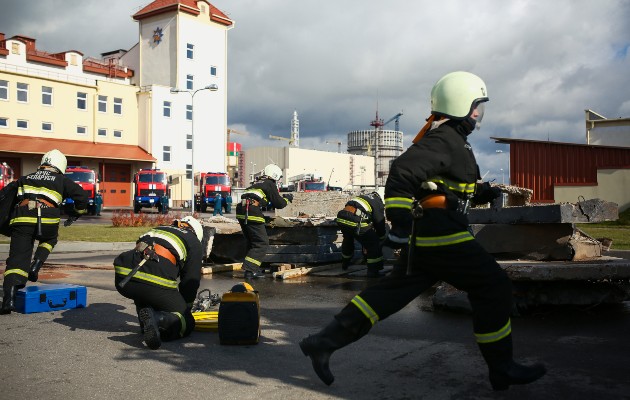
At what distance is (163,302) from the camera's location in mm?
5113

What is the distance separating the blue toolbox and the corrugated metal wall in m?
29.6

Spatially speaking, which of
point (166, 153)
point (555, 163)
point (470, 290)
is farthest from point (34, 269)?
point (166, 153)

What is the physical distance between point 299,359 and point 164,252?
1.57 m

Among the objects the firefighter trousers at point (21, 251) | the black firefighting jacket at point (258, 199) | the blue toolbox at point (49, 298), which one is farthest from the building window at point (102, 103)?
the blue toolbox at point (49, 298)

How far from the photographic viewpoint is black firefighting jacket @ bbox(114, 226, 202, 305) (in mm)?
5094

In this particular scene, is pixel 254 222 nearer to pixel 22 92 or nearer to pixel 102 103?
pixel 22 92

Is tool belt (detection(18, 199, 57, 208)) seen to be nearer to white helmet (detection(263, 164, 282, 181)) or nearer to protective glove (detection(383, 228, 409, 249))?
white helmet (detection(263, 164, 282, 181))

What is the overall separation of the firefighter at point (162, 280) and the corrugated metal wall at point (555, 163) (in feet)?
97.2

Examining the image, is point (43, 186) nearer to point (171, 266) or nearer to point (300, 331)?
point (171, 266)

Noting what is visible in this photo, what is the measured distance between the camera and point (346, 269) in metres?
10.0

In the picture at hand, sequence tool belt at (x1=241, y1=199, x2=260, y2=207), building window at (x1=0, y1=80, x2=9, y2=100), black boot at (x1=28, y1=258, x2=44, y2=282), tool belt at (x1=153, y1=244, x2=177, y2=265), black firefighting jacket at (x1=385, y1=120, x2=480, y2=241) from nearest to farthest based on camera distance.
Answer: black firefighting jacket at (x1=385, y1=120, x2=480, y2=241) → tool belt at (x1=153, y1=244, x2=177, y2=265) → black boot at (x1=28, y1=258, x2=44, y2=282) → tool belt at (x1=241, y1=199, x2=260, y2=207) → building window at (x1=0, y1=80, x2=9, y2=100)

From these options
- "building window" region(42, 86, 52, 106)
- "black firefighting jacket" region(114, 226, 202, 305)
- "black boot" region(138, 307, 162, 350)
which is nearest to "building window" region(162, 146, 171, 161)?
"building window" region(42, 86, 52, 106)

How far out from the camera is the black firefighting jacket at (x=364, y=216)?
9.38 metres

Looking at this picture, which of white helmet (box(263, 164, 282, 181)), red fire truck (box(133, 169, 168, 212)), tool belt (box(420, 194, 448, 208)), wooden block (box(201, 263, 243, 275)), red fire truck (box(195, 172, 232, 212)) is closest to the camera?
tool belt (box(420, 194, 448, 208))
